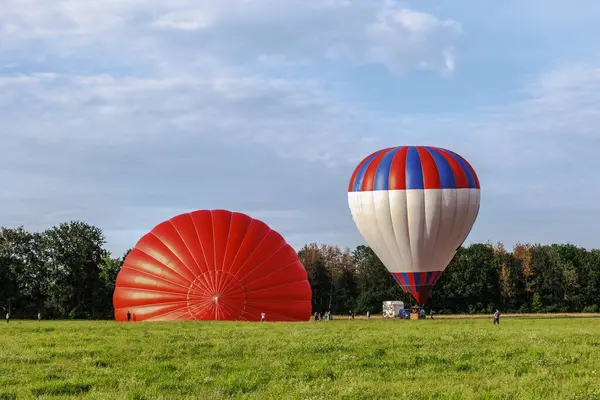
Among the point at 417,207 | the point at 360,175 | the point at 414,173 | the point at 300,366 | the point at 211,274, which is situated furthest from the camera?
the point at 360,175

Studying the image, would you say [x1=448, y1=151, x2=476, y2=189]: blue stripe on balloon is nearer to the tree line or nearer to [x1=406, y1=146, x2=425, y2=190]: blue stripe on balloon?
[x1=406, y1=146, x2=425, y2=190]: blue stripe on balloon

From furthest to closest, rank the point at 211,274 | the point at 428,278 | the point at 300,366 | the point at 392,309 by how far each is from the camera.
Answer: the point at 392,309, the point at 428,278, the point at 211,274, the point at 300,366

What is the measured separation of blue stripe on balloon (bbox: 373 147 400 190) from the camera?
155 ft

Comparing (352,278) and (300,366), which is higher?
(352,278)

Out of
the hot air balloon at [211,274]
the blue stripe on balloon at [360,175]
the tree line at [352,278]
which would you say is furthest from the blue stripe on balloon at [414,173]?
the tree line at [352,278]

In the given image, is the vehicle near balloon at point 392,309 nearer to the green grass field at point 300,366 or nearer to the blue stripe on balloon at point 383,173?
the blue stripe on balloon at point 383,173

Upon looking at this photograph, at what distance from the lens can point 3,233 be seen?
77562 mm

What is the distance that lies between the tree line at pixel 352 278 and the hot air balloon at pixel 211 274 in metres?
29.5

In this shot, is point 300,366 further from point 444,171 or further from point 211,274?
point 444,171

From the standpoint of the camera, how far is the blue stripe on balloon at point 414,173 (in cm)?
4628

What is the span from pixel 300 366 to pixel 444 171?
31153 millimetres

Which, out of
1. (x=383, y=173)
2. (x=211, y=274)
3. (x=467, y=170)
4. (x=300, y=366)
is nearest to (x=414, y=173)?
(x=383, y=173)

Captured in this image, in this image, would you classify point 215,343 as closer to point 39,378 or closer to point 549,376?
point 39,378

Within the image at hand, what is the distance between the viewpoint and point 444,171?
153 ft
